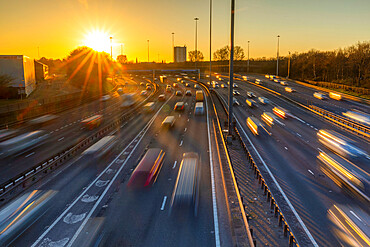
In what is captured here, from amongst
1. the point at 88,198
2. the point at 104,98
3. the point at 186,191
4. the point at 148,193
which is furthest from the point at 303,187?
the point at 104,98

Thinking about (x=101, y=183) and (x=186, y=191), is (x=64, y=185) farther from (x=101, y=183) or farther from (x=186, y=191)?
(x=186, y=191)

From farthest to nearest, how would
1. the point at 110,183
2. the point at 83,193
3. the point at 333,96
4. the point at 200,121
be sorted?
the point at 333,96, the point at 200,121, the point at 110,183, the point at 83,193

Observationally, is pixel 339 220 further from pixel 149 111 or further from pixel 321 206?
pixel 149 111

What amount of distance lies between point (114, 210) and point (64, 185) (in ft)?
22.9

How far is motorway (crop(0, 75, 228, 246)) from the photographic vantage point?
1548 centimetres

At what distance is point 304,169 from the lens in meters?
26.1

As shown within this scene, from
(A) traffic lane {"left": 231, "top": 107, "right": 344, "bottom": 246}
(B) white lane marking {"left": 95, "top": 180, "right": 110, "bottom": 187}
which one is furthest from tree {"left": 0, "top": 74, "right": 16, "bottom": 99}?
(A) traffic lane {"left": 231, "top": 107, "right": 344, "bottom": 246}

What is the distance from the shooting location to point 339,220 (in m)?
17.1

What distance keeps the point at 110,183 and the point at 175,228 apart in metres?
9.19

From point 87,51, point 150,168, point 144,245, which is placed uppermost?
point 87,51

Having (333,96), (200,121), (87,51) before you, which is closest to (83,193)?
(200,121)

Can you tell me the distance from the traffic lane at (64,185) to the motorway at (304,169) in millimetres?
16514

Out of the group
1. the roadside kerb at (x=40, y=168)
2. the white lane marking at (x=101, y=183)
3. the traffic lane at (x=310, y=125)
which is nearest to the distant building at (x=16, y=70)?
the roadside kerb at (x=40, y=168)

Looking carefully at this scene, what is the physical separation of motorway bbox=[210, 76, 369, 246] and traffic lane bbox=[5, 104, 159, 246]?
16.5m
